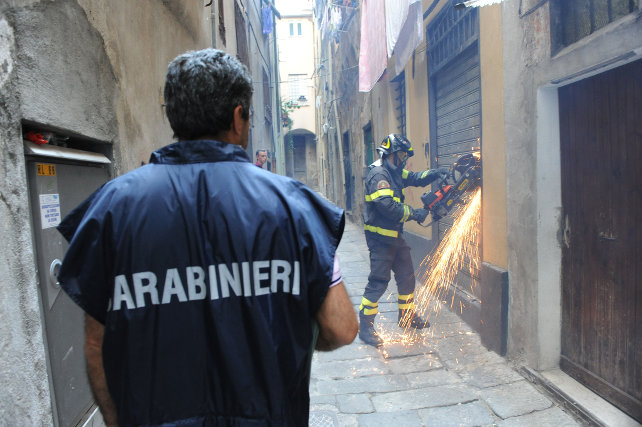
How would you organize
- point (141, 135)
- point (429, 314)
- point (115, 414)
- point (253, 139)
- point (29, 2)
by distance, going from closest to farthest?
point (115, 414) < point (29, 2) < point (141, 135) < point (429, 314) < point (253, 139)

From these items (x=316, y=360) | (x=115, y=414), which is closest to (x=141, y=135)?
(x=316, y=360)

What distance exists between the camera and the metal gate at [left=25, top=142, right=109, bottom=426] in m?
2.32

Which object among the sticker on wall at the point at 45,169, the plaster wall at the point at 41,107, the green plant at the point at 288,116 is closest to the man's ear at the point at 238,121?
the plaster wall at the point at 41,107

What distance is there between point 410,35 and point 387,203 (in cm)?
225

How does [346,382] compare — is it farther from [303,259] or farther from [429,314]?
[303,259]

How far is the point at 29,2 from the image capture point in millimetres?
2168

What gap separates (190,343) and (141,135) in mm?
3083

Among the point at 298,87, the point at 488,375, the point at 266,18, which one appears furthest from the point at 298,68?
the point at 488,375

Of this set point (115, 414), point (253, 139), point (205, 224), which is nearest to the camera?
point (205, 224)

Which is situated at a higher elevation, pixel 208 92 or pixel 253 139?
pixel 253 139

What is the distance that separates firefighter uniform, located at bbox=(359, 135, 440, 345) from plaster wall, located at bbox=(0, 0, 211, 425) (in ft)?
8.24

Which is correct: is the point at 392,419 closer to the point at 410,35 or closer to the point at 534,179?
the point at 534,179

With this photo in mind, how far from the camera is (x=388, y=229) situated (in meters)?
5.09

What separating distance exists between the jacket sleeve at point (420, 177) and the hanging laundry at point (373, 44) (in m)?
2.27
